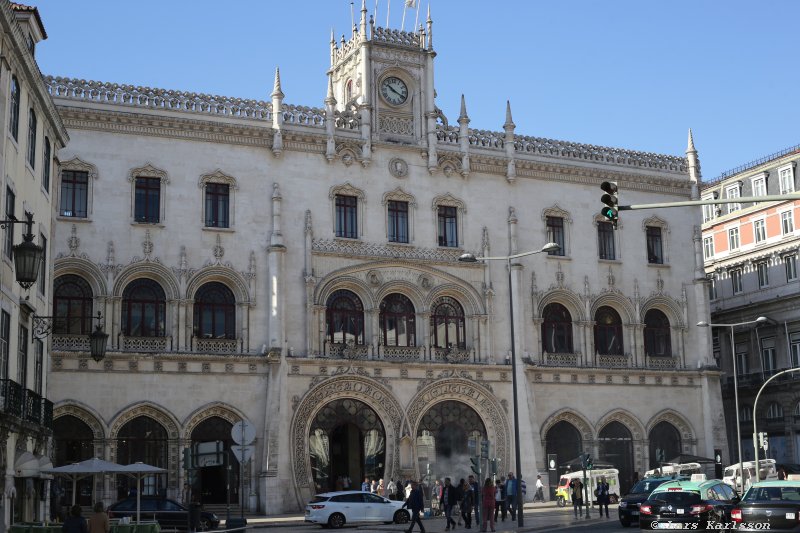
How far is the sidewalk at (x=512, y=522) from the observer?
115 feet

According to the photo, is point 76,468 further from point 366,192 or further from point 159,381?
point 366,192

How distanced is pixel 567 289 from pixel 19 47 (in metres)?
30.7

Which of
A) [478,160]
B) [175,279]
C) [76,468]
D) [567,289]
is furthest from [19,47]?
[567,289]

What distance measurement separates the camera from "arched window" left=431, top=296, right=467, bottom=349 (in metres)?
48.9

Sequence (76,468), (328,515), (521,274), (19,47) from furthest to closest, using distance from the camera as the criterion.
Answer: (521,274)
(328,515)
(76,468)
(19,47)

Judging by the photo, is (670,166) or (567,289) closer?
(567,289)

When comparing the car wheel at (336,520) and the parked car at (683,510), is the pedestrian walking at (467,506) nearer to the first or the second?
the car wheel at (336,520)

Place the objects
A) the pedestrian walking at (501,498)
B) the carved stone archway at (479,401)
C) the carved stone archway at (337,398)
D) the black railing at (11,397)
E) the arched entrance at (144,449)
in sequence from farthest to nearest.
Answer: the carved stone archway at (479,401) < the carved stone archway at (337,398) < the arched entrance at (144,449) < the pedestrian walking at (501,498) < the black railing at (11,397)

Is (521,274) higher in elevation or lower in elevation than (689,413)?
higher

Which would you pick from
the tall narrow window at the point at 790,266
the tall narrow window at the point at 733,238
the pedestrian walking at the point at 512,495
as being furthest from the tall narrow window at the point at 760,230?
the pedestrian walking at the point at 512,495

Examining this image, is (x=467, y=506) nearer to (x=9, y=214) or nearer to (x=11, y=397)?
(x=11, y=397)

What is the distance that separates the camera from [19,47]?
87.8 feet

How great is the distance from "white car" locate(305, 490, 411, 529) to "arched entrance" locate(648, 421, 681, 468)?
662 inches

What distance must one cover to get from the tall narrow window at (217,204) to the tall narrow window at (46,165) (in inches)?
486
